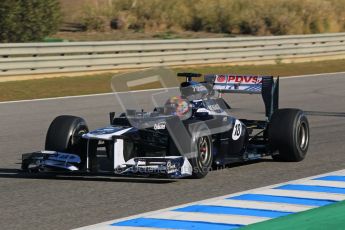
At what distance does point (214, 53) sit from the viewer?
85.1 ft

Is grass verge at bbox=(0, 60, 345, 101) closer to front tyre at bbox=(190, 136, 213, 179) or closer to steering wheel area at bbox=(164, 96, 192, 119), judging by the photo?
steering wheel area at bbox=(164, 96, 192, 119)

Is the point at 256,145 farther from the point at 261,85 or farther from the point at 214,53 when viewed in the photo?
the point at 214,53

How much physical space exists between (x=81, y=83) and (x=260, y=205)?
1415cm

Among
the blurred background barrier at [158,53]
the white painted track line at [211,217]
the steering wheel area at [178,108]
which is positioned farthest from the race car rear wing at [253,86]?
the blurred background barrier at [158,53]

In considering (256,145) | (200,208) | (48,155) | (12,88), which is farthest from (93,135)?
(12,88)

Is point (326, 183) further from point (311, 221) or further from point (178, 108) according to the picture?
point (311, 221)

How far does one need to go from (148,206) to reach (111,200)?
16.3 inches

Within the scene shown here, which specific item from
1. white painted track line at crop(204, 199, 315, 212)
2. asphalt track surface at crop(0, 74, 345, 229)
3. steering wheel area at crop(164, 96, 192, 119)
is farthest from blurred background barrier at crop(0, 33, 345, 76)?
white painted track line at crop(204, 199, 315, 212)

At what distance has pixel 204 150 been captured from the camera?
8.40 m

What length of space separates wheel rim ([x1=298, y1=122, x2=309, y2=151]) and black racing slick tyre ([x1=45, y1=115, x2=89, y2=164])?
8.16 ft

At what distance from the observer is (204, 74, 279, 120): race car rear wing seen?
9852 millimetres

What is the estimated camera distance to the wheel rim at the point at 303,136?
31.4ft

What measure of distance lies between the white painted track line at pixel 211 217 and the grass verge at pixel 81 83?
8815 mm

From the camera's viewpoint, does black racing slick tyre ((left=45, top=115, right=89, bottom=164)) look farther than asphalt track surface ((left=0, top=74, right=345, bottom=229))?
Yes
